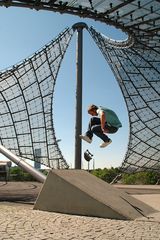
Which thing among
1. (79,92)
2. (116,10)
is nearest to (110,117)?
(79,92)

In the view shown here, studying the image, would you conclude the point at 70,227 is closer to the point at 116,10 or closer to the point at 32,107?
the point at 116,10

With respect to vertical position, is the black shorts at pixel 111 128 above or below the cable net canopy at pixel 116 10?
below

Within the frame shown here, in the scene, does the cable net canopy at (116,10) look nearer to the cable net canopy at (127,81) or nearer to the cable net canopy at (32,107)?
the cable net canopy at (127,81)

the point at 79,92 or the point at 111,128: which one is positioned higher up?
the point at 111,128

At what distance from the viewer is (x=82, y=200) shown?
11.2 metres

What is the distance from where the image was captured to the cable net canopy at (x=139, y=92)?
38344 millimetres

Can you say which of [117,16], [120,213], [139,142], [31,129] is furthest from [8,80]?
[120,213]

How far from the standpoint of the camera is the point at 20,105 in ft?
126

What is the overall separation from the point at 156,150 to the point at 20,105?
1793 cm

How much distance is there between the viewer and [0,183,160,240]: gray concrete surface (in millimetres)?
8195

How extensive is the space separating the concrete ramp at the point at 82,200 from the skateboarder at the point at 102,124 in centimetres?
188

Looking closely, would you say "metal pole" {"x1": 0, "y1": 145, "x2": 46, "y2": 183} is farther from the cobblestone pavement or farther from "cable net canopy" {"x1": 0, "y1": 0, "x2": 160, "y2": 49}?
"cable net canopy" {"x1": 0, "y1": 0, "x2": 160, "y2": 49}

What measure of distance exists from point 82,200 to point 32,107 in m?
27.7

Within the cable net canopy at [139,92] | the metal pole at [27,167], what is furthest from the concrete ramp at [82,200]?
the cable net canopy at [139,92]
